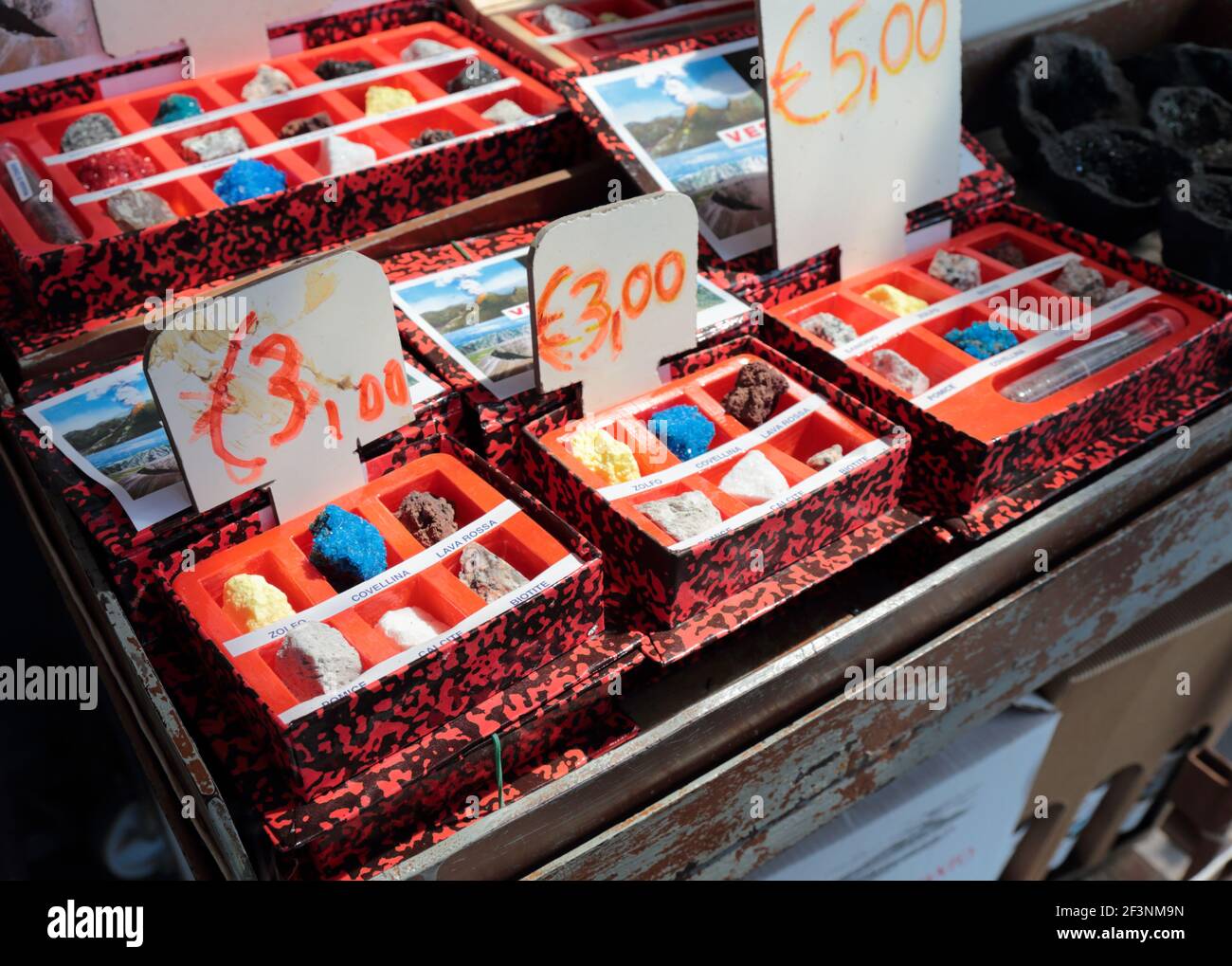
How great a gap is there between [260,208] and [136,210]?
191mm

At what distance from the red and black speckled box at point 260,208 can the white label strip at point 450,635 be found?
841 millimetres

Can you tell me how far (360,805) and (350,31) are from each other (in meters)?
1.67

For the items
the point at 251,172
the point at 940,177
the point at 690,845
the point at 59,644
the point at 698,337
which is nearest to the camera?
the point at 690,845

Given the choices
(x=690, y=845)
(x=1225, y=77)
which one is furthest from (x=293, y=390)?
(x=1225, y=77)

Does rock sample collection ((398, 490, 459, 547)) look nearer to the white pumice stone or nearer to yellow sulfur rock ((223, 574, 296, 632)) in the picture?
yellow sulfur rock ((223, 574, 296, 632))

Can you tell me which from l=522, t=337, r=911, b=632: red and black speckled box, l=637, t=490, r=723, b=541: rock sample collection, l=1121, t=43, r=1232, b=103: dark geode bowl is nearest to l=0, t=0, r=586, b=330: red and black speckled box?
l=522, t=337, r=911, b=632: red and black speckled box

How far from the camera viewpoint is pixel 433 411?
1589 mm

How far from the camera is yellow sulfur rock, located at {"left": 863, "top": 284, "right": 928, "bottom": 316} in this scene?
188 centimetres

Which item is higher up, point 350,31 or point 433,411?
point 350,31

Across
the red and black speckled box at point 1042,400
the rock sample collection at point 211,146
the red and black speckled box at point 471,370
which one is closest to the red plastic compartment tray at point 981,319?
the red and black speckled box at point 1042,400

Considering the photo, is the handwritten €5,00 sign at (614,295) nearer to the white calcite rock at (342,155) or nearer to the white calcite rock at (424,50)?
the white calcite rock at (342,155)

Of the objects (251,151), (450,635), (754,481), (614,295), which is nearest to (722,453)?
(754,481)

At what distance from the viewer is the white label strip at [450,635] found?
3.96 feet
